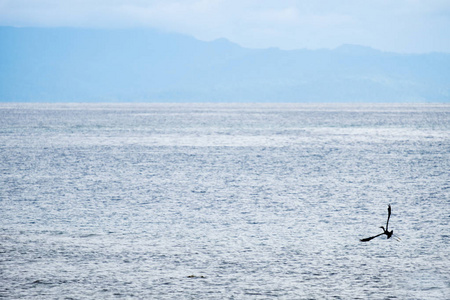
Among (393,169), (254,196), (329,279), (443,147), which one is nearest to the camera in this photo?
(329,279)

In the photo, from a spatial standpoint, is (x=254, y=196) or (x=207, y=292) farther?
(x=254, y=196)

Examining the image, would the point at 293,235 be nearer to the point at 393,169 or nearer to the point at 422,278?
the point at 422,278

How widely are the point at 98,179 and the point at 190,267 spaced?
6.74 m

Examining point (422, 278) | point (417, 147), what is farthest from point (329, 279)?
point (417, 147)

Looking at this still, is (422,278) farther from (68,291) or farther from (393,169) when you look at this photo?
(393,169)

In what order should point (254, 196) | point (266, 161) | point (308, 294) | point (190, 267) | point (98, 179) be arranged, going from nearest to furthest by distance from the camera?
point (308, 294) → point (190, 267) → point (254, 196) → point (98, 179) → point (266, 161)

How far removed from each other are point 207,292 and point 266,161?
1093cm

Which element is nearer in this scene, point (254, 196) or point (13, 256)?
point (13, 256)

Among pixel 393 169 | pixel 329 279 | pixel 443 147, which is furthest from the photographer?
pixel 443 147

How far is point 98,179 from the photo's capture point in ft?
37.5

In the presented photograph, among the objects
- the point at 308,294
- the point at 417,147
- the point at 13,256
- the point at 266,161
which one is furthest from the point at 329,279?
the point at 417,147

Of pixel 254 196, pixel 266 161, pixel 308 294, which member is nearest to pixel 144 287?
pixel 308 294

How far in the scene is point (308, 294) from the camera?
14.1 feet

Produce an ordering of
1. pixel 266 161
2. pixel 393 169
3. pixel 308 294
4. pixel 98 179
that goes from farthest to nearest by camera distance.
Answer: pixel 266 161 → pixel 393 169 → pixel 98 179 → pixel 308 294
